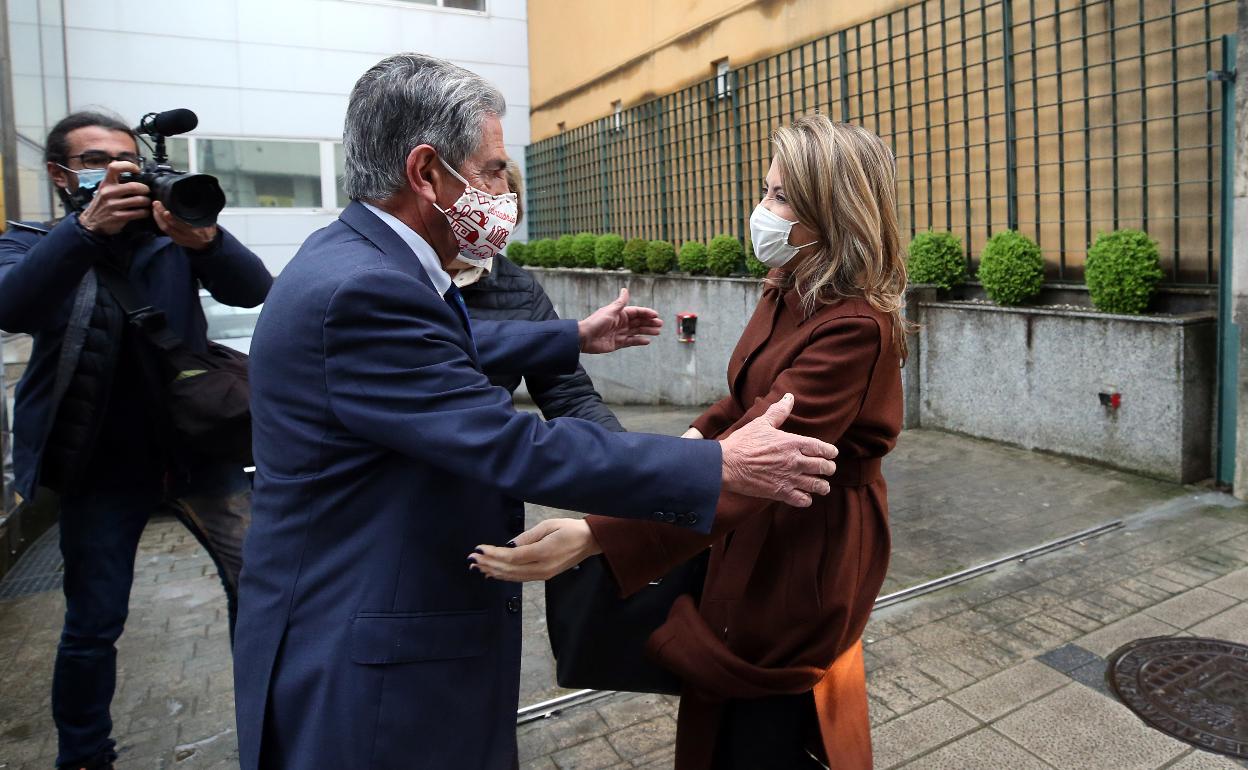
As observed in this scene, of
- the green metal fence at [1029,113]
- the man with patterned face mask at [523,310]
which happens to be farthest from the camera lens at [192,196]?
the green metal fence at [1029,113]

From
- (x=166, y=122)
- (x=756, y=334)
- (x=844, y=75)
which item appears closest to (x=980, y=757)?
(x=756, y=334)

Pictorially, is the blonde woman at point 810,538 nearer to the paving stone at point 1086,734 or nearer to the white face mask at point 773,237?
the white face mask at point 773,237

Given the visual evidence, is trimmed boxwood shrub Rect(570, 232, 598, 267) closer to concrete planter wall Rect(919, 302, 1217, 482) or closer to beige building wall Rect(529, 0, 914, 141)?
beige building wall Rect(529, 0, 914, 141)

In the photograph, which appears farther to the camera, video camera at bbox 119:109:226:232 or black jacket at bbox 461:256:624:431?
black jacket at bbox 461:256:624:431

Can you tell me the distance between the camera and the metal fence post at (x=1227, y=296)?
5.15 m

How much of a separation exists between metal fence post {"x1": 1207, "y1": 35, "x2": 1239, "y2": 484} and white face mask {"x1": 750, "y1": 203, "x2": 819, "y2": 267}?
4.28m

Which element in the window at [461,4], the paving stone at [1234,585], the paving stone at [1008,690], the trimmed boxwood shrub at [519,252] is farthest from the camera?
the window at [461,4]

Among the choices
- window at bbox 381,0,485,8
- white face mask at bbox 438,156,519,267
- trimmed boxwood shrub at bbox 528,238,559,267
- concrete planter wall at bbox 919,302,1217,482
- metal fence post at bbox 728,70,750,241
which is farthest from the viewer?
window at bbox 381,0,485,8

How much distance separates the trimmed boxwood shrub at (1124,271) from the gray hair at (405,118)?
17.3ft

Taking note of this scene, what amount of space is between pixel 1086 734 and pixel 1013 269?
4.22 metres

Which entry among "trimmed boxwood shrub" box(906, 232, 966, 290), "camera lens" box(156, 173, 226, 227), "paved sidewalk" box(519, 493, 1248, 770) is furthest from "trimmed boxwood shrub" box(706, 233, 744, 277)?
"camera lens" box(156, 173, 226, 227)

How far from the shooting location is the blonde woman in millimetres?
1852

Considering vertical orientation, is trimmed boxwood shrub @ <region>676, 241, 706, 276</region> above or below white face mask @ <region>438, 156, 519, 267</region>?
above

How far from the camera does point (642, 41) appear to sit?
12781 mm
